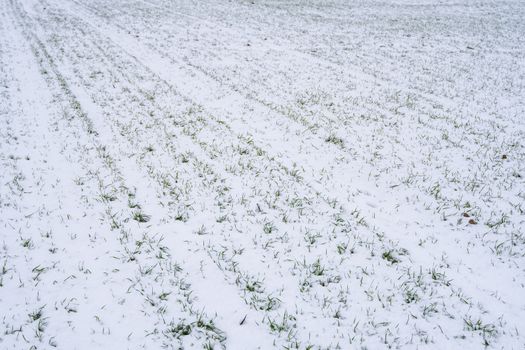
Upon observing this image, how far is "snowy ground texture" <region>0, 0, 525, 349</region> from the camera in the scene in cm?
418

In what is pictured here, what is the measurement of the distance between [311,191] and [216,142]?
2.84 metres

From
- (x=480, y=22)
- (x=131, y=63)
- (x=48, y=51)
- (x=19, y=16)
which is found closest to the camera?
(x=131, y=63)

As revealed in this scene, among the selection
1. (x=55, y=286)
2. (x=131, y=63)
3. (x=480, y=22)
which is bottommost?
(x=55, y=286)

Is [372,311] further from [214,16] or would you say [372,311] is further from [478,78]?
[214,16]

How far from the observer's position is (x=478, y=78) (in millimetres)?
13297

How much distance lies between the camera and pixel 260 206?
6.16m

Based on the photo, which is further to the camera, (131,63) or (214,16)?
(214,16)

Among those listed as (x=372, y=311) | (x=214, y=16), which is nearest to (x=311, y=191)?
(x=372, y=311)

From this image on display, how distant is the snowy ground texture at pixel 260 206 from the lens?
4.18 m

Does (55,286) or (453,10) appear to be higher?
(453,10)

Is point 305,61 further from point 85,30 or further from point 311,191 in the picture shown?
point 85,30

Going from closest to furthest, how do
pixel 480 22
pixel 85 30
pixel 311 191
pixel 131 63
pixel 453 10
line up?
pixel 311 191 < pixel 131 63 < pixel 85 30 < pixel 480 22 < pixel 453 10

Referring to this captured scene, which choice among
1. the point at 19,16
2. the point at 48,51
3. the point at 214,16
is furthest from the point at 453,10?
the point at 19,16

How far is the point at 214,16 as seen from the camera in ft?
87.2
